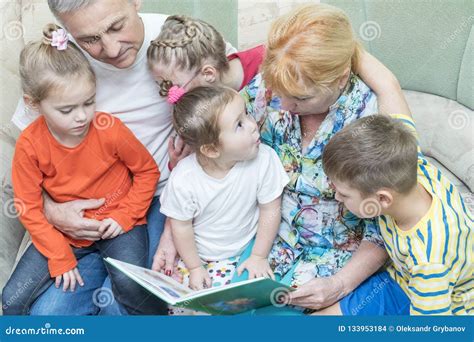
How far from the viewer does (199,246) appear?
1.86 m

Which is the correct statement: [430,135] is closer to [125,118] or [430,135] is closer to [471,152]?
[471,152]

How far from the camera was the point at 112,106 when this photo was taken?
1.90 metres

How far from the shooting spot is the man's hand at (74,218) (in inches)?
72.4

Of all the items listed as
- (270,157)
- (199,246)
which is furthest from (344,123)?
(199,246)

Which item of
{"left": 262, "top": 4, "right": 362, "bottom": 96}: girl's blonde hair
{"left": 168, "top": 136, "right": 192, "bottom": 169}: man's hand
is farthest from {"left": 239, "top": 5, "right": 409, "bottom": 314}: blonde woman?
{"left": 168, "top": 136, "right": 192, "bottom": 169}: man's hand

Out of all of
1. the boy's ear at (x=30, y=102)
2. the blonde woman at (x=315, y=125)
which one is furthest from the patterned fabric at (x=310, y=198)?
the boy's ear at (x=30, y=102)

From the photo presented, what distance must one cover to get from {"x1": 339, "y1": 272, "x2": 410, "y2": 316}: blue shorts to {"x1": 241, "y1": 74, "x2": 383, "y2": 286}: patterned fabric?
95mm

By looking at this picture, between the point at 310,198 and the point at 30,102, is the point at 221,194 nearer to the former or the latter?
the point at 310,198

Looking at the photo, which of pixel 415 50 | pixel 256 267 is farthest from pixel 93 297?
pixel 415 50

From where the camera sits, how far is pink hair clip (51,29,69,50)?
172 cm

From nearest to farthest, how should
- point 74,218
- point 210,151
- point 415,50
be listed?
point 210,151 → point 74,218 → point 415,50

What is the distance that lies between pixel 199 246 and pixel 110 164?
34 centimetres

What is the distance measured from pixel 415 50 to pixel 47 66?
3.92 ft

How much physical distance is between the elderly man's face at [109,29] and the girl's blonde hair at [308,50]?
363 millimetres
